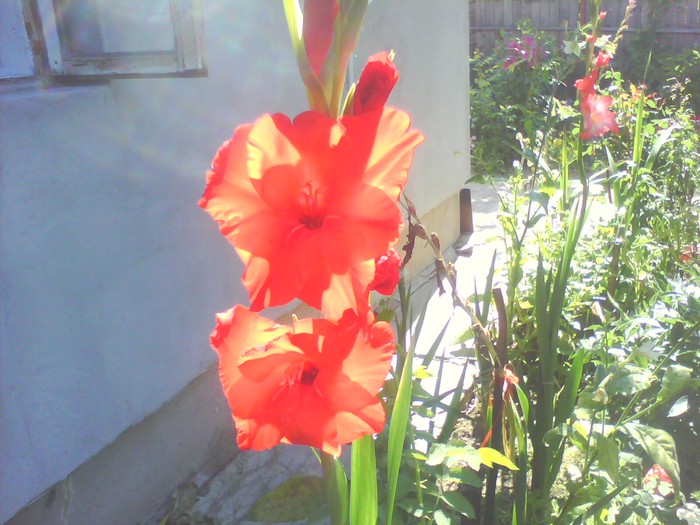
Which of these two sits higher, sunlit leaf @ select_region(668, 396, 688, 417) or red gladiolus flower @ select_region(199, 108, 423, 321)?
red gladiolus flower @ select_region(199, 108, 423, 321)

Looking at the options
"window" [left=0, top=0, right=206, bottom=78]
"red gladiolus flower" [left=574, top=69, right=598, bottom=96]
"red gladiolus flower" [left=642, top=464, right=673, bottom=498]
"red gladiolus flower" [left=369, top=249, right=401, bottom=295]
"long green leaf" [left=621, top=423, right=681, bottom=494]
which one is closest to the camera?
"red gladiolus flower" [left=369, top=249, right=401, bottom=295]

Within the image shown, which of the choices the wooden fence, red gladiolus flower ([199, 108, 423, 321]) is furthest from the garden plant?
the wooden fence

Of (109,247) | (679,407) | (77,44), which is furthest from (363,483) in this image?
(77,44)

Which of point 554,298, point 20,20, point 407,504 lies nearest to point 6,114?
point 20,20

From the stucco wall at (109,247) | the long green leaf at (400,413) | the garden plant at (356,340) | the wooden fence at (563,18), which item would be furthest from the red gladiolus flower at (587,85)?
the wooden fence at (563,18)

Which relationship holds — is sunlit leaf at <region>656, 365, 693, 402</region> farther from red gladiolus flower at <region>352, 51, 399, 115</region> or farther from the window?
the window

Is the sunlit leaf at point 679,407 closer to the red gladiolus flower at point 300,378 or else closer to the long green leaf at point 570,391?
the long green leaf at point 570,391

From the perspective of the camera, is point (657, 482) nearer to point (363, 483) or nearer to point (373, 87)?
point (363, 483)

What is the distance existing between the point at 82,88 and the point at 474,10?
378 inches

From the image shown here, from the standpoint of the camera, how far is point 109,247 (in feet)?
5.79

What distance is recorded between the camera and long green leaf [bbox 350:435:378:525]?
926mm

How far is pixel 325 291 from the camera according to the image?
2.35 ft

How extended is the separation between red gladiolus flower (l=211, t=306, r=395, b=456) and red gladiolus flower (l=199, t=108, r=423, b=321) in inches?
2.7

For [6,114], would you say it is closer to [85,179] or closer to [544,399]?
[85,179]
